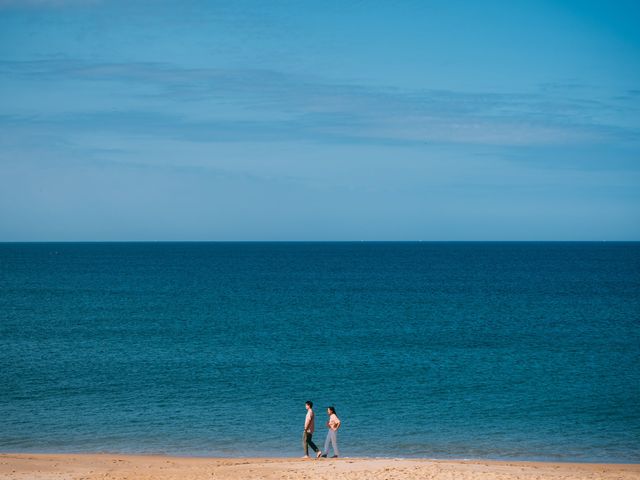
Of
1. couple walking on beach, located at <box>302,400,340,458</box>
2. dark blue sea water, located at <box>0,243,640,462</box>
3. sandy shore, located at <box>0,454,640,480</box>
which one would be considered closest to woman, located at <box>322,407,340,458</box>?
couple walking on beach, located at <box>302,400,340,458</box>

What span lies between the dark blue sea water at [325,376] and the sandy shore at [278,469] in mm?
2013

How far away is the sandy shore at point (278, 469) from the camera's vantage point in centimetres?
1918

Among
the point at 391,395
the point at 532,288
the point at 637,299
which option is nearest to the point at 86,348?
the point at 391,395

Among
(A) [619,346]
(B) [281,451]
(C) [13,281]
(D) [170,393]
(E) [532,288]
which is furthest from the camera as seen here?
(C) [13,281]

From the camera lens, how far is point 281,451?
23719 mm

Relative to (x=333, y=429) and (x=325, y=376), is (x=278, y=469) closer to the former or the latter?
(x=333, y=429)

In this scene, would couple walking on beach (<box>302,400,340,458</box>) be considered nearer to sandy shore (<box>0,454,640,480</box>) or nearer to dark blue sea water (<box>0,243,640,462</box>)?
sandy shore (<box>0,454,640,480</box>)

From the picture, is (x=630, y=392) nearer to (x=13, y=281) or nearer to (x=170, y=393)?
(x=170, y=393)

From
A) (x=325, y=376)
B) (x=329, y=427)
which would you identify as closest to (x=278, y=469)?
(x=329, y=427)

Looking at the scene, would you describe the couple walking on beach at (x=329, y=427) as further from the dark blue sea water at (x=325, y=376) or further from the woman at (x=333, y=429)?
the dark blue sea water at (x=325, y=376)

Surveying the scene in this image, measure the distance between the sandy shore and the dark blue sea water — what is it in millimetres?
2013

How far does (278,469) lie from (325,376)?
15.5m

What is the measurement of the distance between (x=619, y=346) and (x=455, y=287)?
149 feet

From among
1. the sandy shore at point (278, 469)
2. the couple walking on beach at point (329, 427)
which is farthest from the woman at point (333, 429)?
the sandy shore at point (278, 469)
